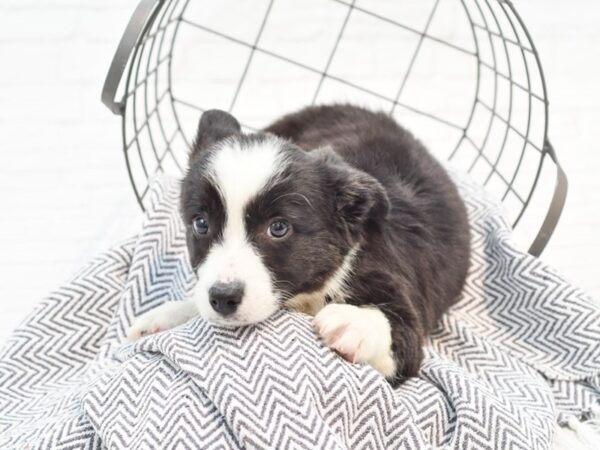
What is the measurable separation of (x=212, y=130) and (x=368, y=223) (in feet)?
1.58

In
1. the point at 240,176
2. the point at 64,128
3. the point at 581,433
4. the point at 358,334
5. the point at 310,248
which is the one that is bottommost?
the point at 64,128

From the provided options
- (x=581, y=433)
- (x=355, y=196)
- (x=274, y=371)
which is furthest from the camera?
(x=581, y=433)

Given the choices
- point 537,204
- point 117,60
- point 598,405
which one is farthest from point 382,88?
point 598,405

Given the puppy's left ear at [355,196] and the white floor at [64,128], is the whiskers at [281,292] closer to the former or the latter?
the puppy's left ear at [355,196]

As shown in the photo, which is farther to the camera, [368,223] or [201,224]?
[368,223]

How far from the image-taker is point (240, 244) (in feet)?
5.47

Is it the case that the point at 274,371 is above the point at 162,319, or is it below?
above

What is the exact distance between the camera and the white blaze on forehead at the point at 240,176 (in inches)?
66.1

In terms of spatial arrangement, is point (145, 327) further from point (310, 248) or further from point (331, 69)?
point (331, 69)

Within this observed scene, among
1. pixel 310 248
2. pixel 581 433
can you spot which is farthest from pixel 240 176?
pixel 581 433

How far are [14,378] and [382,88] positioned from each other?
194cm

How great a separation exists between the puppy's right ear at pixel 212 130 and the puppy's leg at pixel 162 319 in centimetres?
40

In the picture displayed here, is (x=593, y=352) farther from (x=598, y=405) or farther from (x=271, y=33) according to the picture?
(x=271, y=33)

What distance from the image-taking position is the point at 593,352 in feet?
6.93
